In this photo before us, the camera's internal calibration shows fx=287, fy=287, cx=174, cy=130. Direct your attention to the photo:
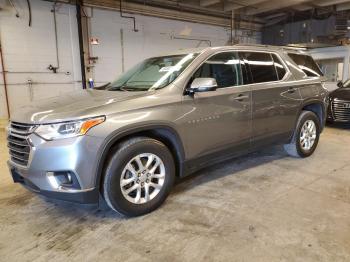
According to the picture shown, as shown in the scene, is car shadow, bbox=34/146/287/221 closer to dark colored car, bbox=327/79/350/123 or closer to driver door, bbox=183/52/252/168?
driver door, bbox=183/52/252/168

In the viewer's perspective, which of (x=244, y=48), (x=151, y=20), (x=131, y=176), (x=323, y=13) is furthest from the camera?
(x=323, y=13)

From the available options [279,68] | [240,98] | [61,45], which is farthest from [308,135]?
[61,45]

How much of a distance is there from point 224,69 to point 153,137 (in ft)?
3.87

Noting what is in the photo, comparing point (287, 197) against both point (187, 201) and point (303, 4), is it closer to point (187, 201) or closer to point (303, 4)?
point (187, 201)

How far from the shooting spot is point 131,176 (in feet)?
8.19

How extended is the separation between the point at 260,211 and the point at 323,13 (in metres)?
10.1

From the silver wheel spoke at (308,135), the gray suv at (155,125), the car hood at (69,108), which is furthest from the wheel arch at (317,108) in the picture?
the car hood at (69,108)

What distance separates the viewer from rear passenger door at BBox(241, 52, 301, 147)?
3377mm

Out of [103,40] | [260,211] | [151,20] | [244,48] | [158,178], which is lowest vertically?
[260,211]

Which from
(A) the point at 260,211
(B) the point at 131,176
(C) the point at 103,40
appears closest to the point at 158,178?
(B) the point at 131,176

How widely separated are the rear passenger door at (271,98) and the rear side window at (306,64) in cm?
35

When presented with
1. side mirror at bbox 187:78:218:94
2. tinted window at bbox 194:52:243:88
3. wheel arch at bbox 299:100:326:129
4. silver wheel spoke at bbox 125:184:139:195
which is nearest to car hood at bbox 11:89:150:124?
side mirror at bbox 187:78:218:94

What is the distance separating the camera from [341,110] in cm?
646

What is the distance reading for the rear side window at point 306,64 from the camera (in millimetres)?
4027
